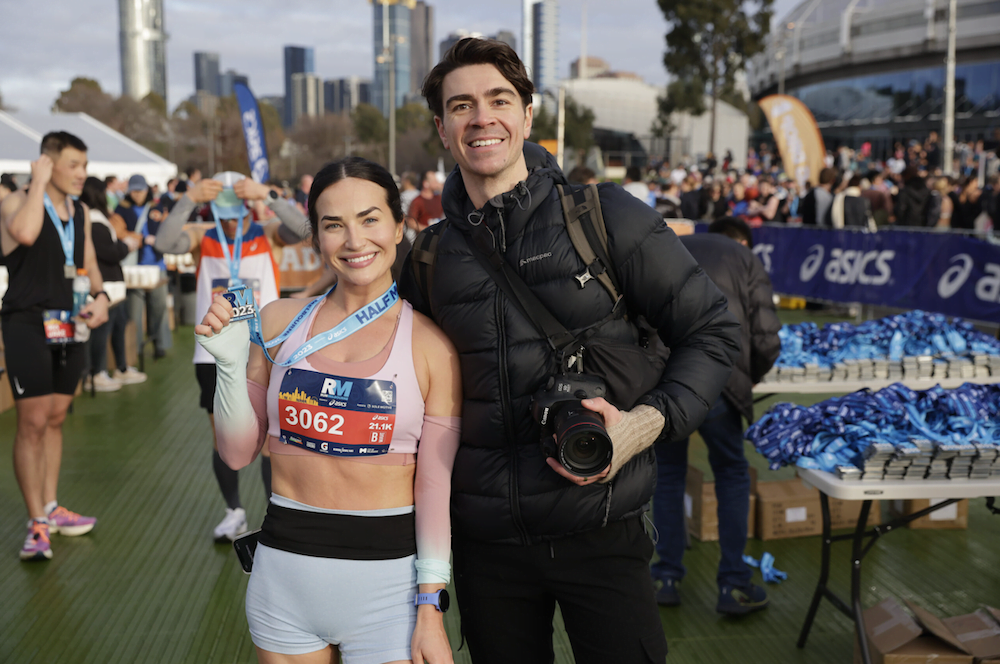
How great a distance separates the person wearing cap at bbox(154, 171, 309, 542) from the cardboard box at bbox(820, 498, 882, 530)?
329 centimetres

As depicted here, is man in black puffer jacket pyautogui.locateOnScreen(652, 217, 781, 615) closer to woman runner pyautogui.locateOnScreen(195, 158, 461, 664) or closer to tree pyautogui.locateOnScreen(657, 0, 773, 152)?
woman runner pyautogui.locateOnScreen(195, 158, 461, 664)

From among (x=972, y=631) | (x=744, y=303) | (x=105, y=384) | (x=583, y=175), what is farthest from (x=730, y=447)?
(x=105, y=384)

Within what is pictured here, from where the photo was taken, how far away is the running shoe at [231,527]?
15.8ft

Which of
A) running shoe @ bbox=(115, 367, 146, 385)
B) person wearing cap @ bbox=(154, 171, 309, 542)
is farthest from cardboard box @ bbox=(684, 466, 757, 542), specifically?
running shoe @ bbox=(115, 367, 146, 385)

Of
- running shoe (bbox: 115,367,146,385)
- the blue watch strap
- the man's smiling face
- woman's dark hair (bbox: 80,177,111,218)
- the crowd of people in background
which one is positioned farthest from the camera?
the crowd of people in background

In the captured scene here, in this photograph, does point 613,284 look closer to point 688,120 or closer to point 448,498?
point 448,498

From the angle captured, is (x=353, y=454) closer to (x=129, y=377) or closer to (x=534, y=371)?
(x=534, y=371)

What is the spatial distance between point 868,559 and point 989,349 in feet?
5.31

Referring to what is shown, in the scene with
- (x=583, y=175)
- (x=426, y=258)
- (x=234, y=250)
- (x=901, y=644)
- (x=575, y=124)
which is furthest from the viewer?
(x=575, y=124)

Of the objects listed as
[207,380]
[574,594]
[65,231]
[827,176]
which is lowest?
[574,594]

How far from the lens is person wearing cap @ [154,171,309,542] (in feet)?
13.6

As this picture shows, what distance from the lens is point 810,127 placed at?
17.3 metres

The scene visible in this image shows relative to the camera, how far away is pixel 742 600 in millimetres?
4102

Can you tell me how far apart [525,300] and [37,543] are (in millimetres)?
3899
